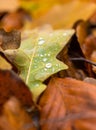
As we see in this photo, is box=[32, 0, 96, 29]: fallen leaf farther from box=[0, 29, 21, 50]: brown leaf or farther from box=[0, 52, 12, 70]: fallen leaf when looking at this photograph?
box=[0, 52, 12, 70]: fallen leaf

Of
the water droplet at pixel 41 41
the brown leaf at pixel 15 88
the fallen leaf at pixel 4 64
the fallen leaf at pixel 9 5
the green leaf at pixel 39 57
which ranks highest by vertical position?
the brown leaf at pixel 15 88

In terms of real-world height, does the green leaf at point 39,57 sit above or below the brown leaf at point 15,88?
below

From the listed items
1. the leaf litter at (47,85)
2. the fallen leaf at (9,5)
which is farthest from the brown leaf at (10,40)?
the fallen leaf at (9,5)

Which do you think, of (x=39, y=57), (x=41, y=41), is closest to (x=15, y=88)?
(x=39, y=57)

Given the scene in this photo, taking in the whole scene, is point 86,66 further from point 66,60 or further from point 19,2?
point 19,2

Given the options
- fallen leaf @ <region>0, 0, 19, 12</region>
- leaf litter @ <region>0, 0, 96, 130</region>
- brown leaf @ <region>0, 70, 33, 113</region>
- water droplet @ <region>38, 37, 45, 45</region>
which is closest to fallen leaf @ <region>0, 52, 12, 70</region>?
leaf litter @ <region>0, 0, 96, 130</region>

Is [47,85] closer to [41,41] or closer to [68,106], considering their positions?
[68,106]

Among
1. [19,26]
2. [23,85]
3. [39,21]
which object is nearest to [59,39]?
[23,85]

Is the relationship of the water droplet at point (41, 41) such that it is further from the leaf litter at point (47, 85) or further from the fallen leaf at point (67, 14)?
the fallen leaf at point (67, 14)
